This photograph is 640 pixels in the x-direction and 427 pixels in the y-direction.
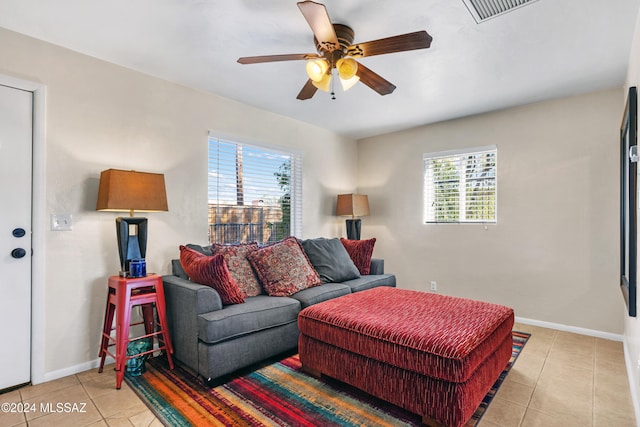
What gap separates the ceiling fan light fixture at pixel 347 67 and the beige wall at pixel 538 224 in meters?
2.53

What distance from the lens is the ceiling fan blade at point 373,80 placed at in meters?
2.23

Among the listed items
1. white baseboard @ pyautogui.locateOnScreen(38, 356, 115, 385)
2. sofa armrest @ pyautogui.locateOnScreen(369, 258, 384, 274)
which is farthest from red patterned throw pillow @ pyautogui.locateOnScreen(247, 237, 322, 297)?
white baseboard @ pyautogui.locateOnScreen(38, 356, 115, 385)

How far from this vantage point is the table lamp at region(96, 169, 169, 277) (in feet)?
7.86

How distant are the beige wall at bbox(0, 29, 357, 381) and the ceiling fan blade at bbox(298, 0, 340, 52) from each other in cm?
177

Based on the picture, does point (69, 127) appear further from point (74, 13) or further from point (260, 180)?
point (260, 180)

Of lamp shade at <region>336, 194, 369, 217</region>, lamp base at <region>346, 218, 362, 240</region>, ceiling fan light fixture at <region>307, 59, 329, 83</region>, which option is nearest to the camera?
ceiling fan light fixture at <region>307, 59, 329, 83</region>

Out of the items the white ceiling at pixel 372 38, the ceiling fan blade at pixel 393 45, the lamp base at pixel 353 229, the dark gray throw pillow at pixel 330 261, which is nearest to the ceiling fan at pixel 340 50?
the ceiling fan blade at pixel 393 45

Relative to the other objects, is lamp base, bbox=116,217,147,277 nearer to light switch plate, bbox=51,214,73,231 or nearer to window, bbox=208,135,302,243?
light switch plate, bbox=51,214,73,231

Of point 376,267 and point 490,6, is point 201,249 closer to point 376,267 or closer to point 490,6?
point 376,267

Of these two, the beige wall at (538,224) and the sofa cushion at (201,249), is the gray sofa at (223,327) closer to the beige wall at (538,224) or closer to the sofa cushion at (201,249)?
the sofa cushion at (201,249)

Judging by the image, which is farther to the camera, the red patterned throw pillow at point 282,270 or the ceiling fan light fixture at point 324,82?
the red patterned throw pillow at point 282,270

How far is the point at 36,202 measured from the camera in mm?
2361

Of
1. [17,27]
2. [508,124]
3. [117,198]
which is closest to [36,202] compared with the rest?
[117,198]

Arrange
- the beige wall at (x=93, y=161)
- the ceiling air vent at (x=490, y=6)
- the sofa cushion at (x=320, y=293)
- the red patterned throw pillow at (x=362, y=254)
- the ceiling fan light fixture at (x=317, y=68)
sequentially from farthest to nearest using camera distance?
the red patterned throw pillow at (x=362, y=254) → the sofa cushion at (x=320, y=293) → the beige wall at (x=93, y=161) → the ceiling fan light fixture at (x=317, y=68) → the ceiling air vent at (x=490, y=6)
